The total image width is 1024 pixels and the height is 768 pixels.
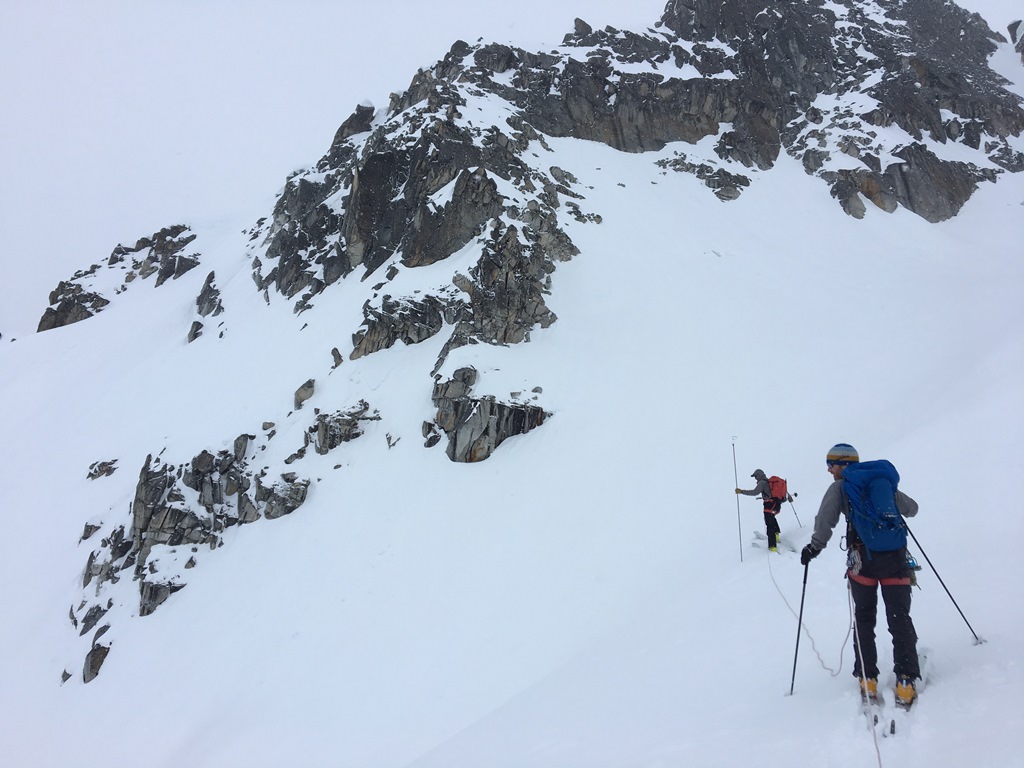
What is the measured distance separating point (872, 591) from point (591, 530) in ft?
31.8

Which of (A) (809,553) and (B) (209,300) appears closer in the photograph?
(A) (809,553)

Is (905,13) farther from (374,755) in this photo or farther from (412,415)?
(374,755)

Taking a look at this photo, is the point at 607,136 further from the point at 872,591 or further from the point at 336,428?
the point at 872,591

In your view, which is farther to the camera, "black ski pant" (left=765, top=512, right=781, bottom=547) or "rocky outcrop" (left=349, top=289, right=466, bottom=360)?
"rocky outcrop" (left=349, top=289, right=466, bottom=360)

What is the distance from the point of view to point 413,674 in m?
11.7

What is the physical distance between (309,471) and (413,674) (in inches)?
404

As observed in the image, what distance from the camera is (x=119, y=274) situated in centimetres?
5284

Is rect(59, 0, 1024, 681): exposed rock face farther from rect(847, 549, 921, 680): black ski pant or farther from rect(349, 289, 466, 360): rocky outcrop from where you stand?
rect(847, 549, 921, 680): black ski pant

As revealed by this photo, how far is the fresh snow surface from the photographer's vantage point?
257 inches

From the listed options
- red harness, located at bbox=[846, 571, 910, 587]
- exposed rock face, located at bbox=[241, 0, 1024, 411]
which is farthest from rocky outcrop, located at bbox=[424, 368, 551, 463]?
red harness, located at bbox=[846, 571, 910, 587]

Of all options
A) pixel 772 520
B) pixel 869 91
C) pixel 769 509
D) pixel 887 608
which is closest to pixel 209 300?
pixel 769 509

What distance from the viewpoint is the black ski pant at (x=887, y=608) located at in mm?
4340

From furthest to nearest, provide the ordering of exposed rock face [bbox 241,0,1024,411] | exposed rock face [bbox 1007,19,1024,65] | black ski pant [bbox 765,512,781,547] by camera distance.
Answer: exposed rock face [bbox 1007,19,1024,65]
exposed rock face [bbox 241,0,1024,411]
black ski pant [bbox 765,512,781,547]

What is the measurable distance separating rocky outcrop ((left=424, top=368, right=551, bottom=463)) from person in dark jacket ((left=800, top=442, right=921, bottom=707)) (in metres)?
13.8
